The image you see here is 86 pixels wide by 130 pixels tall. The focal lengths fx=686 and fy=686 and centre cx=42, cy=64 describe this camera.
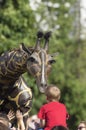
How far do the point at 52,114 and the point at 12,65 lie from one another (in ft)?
3.14

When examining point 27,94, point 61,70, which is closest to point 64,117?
point 27,94

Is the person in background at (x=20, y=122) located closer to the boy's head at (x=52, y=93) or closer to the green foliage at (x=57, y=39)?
the boy's head at (x=52, y=93)

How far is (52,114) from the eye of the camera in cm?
978

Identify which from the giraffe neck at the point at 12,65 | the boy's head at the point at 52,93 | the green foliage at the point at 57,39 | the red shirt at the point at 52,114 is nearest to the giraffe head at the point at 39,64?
the giraffe neck at the point at 12,65

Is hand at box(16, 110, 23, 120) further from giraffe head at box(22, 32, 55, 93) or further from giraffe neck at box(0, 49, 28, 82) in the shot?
giraffe head at box(22, 32, 55, 93)

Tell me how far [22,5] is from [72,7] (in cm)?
1227

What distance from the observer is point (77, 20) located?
3609 cm

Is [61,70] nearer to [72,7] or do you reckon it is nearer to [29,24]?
[72,7]

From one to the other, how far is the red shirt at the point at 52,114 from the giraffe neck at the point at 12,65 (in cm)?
65

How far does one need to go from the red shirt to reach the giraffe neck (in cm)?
65

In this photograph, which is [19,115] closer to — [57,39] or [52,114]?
[52,114]

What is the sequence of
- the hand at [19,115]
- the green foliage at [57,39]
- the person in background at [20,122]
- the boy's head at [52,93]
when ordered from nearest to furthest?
1. the person in background at [20,122]
2. the hand at [19,115]
3. the boy's head at [52,93]
4. the green foliage at [57,39]

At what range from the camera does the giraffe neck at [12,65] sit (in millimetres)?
9289

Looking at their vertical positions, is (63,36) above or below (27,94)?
below
